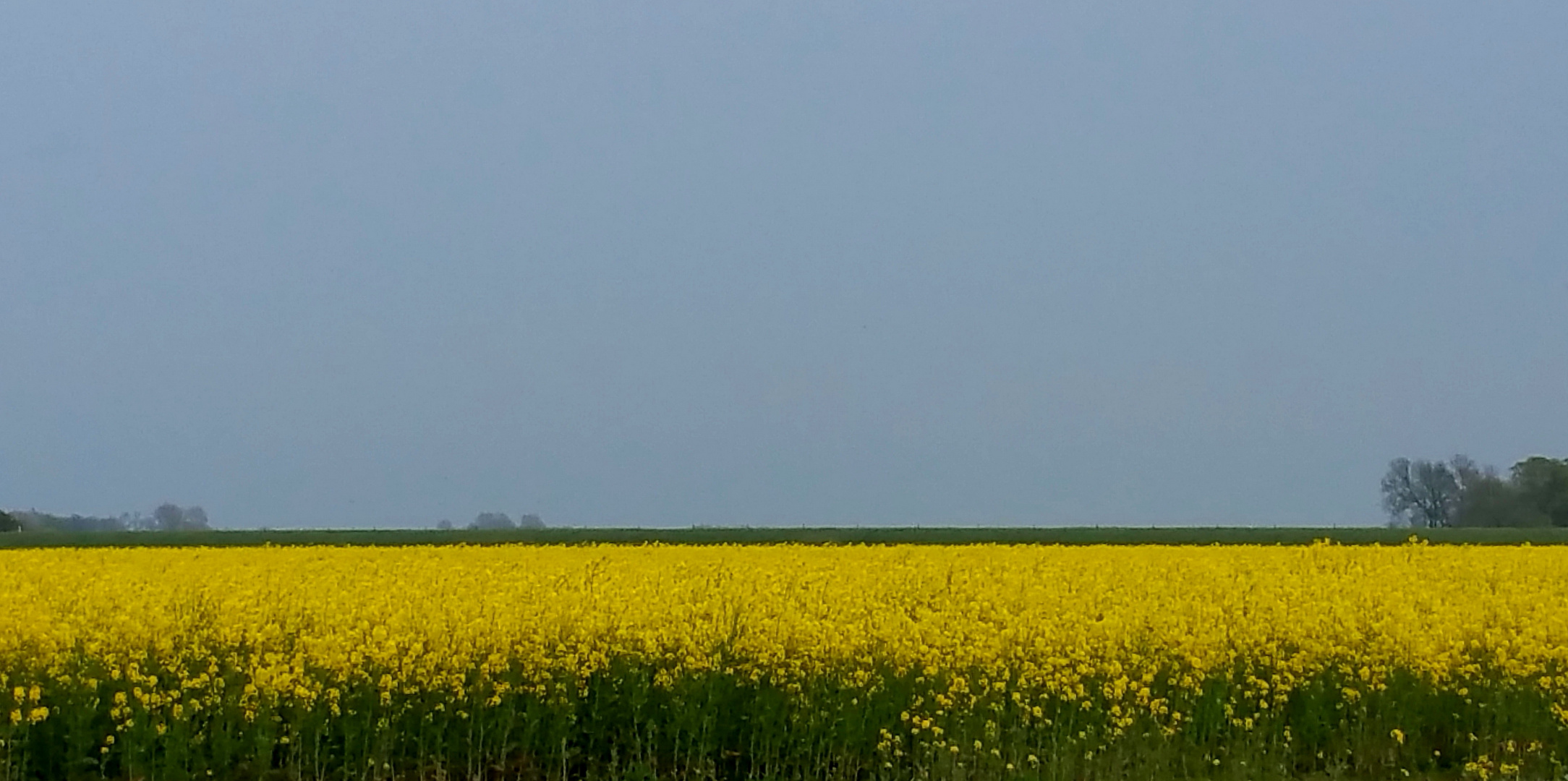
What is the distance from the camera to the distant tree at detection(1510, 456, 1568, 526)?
152 feet

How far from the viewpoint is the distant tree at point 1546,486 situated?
4622 centimetres

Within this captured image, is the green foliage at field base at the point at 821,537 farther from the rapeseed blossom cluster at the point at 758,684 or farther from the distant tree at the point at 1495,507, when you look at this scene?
the rapeseed blossom cluster at the point at 758,684

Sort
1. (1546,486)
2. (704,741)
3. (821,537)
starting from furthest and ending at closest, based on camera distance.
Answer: (1546,486) → (821,537) → (704,741)

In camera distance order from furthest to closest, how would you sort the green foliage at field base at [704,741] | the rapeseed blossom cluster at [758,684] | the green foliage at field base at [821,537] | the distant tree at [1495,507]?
the distant tree at [1495,507], the green foliage at field base at [821,537], the rapeseed blossom cluster at [758,684], the green foliage at field base at [704,741]

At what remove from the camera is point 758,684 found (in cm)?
947

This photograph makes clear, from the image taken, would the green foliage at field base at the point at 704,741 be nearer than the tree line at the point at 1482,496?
Yes

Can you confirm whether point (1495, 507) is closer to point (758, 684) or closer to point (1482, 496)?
point (1482, 496)

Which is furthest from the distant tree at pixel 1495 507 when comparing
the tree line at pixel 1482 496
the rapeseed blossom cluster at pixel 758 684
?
the rapeseed blossom cluster at pixel 758 684

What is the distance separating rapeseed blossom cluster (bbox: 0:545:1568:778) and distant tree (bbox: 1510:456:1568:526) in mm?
38954

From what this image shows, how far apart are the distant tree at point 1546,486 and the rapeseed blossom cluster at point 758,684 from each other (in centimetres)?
3895

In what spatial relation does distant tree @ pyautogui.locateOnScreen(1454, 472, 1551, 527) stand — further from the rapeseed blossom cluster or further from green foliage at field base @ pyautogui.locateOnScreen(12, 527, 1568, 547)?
the rapeseed blossom cluster

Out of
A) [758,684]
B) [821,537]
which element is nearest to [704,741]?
[758,684]

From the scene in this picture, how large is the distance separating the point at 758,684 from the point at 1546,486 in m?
45.9

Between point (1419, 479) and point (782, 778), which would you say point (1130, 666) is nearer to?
point (782, 778)
